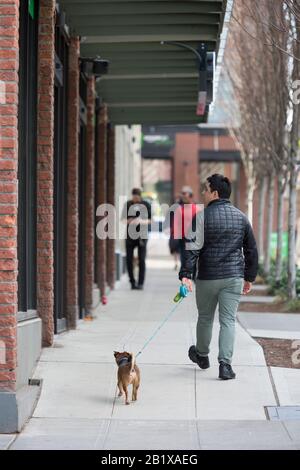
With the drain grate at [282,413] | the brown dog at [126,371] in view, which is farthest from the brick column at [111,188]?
the drain grate at [282,413]

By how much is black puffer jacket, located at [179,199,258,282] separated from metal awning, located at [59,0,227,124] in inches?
107

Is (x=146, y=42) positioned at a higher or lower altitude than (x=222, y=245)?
higher

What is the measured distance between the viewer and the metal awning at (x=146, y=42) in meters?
10.4

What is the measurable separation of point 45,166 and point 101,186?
22.6 feet

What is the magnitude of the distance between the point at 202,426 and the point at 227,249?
1996 millimetres

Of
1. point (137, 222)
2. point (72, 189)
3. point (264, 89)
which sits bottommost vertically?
point (137, 222)

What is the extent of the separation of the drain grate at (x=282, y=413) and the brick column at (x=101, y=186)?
8646 millimetres

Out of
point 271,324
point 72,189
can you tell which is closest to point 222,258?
point 72,189

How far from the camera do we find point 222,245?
27.7 feet

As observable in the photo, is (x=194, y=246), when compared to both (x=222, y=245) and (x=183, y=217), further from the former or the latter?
(x=183, y=217)

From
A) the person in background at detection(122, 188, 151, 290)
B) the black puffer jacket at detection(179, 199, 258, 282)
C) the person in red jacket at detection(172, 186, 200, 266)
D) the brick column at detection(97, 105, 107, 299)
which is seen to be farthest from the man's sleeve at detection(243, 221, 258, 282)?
the person in red jacket at detection(172, 186, 200, 266)

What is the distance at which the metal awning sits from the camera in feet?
34.0

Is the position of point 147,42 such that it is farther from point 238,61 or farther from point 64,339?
point 238,61

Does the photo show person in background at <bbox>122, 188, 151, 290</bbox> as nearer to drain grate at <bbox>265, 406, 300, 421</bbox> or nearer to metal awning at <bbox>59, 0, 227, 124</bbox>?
metal awning at <bbox>59, 0, 227, 124</bbox>
